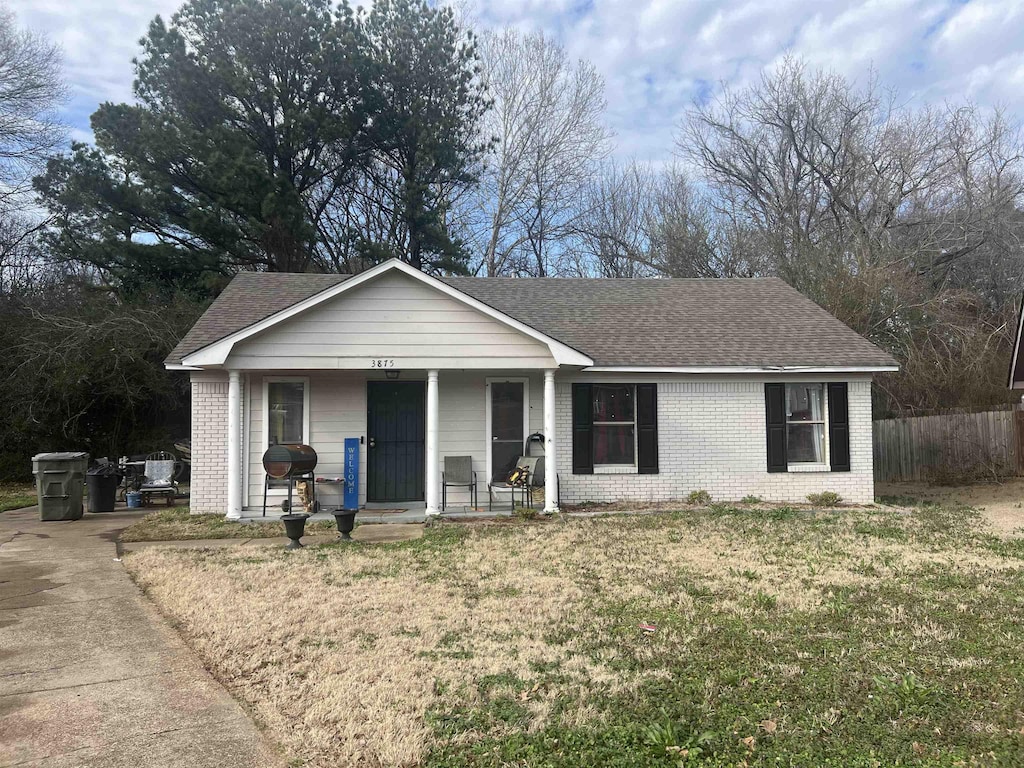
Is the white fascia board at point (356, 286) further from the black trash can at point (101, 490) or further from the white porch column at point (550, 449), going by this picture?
the black trash can at point (101, 490)

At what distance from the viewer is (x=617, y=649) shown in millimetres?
4918

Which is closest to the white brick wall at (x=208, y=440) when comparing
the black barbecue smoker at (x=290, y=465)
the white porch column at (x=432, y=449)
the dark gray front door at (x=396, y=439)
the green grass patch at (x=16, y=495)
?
the black barbecue smoker at (x=290, y=465)

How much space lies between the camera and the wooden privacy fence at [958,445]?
656 inches

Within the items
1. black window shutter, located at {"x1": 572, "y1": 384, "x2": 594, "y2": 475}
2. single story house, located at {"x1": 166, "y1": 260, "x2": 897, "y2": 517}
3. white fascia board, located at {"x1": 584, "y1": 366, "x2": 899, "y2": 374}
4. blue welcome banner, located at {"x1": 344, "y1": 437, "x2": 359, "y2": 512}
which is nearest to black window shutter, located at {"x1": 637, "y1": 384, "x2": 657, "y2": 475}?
single story house, located at {"x1": 166, "y1": 260, "x2": 897, "y2": 517}

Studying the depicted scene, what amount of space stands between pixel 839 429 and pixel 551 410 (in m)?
5.23

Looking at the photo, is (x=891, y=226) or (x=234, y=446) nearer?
(x=234, y=446)

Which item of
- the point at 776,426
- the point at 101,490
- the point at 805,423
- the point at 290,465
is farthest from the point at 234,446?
the point at 805,423

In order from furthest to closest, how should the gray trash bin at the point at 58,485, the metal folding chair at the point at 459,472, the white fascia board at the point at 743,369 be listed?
the white fascia board at the point at 743,369
the metal folding chair at the point at 459,472
the gray trash bin at the point at 58,485

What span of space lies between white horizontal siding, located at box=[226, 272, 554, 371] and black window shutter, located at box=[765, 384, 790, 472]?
165 inches

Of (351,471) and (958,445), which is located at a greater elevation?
(958,445)

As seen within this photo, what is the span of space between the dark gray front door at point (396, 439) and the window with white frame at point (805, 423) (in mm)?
6322

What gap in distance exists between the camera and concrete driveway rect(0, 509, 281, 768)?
352 centimetres

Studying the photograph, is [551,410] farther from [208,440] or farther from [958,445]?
[958,445]

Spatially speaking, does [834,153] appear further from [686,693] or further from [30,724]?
[30,724]
